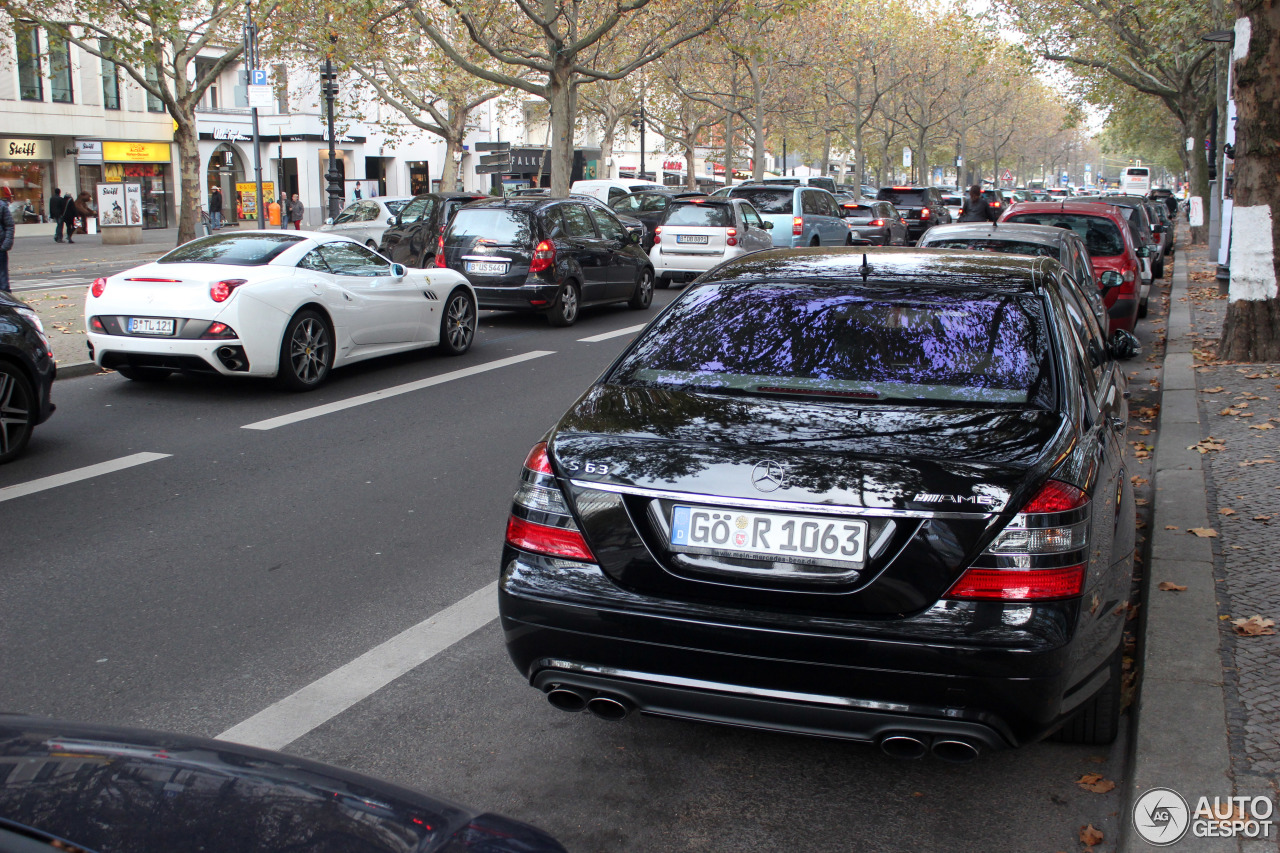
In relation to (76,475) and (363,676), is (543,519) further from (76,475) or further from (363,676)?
(76,475)

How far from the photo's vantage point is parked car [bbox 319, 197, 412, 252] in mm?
25853

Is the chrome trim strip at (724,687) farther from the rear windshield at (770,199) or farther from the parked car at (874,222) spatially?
the parked car at (874,222)

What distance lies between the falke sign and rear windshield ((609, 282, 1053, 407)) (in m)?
44.8

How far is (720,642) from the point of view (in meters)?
3.12

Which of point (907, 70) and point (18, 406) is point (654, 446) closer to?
point (18, 406)

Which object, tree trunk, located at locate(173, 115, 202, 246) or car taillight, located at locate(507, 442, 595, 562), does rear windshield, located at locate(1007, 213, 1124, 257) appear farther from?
tree trunk, located at locate(173, 115, 202, 246)

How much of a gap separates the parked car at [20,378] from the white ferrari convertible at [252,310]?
185 cm

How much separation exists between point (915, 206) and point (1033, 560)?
3595 centimetres

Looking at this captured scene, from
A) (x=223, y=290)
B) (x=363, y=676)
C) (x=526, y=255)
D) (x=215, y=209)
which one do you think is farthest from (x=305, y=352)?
(x=215, y=209)

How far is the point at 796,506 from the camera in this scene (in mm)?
3037

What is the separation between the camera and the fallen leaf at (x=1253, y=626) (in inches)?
178

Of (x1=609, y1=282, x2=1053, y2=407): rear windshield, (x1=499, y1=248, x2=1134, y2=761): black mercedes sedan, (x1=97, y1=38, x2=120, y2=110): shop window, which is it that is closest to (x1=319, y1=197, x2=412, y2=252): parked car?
(x1=609, y1=282, x2=1053, y2=407): rear windshield

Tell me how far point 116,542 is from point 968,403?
14.7 feet

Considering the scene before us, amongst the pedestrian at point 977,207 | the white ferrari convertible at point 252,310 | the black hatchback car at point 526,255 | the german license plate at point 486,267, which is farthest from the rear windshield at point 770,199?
the white ferrari convertible at point 252,310
